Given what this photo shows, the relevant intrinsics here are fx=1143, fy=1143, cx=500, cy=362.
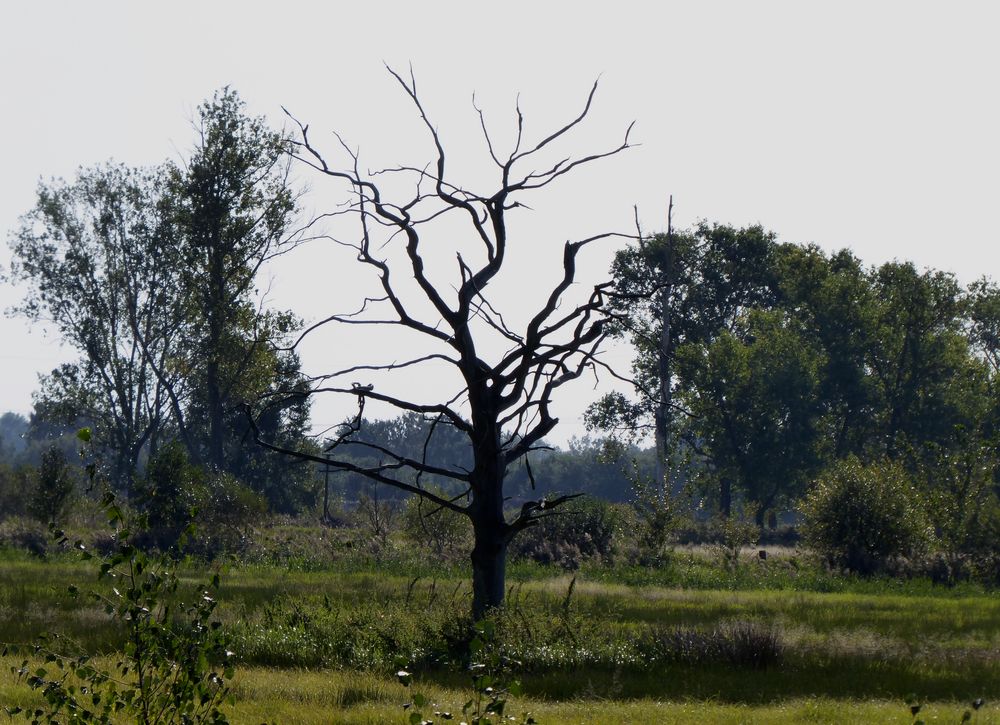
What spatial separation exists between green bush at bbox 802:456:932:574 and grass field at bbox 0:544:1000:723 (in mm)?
10793

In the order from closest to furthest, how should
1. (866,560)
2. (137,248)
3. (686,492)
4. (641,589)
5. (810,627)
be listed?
(810,627), (641,589), (866,560), (686,492), (137,248)

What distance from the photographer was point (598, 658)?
14.1m

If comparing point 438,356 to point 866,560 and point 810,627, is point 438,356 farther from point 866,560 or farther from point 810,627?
point 866,560

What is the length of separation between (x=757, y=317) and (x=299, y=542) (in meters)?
33.4

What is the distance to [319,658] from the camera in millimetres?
14305

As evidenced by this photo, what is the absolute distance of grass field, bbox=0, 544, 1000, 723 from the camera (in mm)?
10852

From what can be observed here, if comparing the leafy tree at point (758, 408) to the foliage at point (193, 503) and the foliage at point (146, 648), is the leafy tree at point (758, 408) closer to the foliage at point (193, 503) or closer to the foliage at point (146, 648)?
the foliage at point (193, 503)

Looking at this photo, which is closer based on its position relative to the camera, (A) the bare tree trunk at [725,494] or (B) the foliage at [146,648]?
(B) the foliage at [146,648]

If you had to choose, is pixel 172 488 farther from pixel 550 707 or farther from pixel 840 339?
pixel 840 339

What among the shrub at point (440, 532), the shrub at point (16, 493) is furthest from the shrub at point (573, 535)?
the shrub at point (16, 493)

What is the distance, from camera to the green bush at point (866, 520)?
105 ft

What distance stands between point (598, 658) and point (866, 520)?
20340mm

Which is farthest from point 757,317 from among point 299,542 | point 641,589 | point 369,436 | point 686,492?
point 369,436

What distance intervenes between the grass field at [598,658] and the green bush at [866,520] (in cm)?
1079
